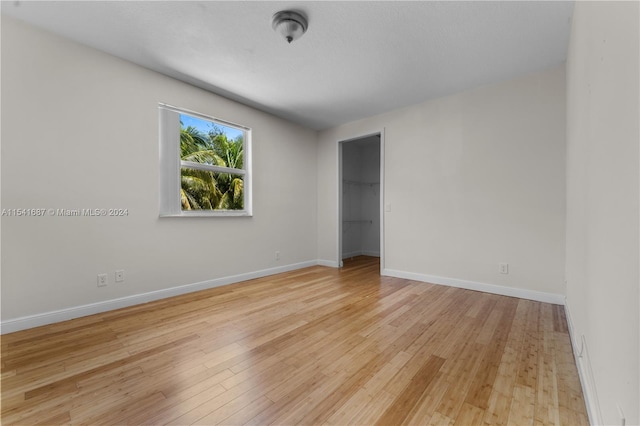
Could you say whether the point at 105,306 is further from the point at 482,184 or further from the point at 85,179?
the point at 482,184

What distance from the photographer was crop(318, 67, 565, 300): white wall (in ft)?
9.45

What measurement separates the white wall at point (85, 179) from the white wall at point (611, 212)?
353 cm

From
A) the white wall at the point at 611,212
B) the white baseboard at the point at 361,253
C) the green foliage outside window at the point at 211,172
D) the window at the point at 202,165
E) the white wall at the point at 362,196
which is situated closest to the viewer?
the white wall at the point at 611,212

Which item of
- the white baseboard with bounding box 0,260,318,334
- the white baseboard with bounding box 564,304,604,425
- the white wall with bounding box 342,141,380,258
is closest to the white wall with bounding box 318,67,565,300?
the white baseboard with bounding box 564,304,604,425

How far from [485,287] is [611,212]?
106 inches

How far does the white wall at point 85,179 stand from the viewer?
7.21 ft

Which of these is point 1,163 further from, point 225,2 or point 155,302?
point 225,2

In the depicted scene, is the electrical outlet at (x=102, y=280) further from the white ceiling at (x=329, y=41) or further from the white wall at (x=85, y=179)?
the white ceiling at (x=329, y=41)

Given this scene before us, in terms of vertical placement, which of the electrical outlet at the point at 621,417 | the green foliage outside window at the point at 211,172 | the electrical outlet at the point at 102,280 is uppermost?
the green foliage outside window at the point at 211,172

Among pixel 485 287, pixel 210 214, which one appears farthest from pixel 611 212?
pixel 210 214

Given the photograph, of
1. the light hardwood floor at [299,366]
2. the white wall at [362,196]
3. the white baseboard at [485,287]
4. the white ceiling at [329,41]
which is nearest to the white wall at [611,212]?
the light hardwood floor at [299,366]

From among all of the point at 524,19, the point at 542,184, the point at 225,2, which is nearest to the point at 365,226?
the point at 542,184

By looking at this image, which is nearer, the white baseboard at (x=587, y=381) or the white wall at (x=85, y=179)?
the white baseboard at (x=587, y=381)

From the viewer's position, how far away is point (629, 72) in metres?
0.77
